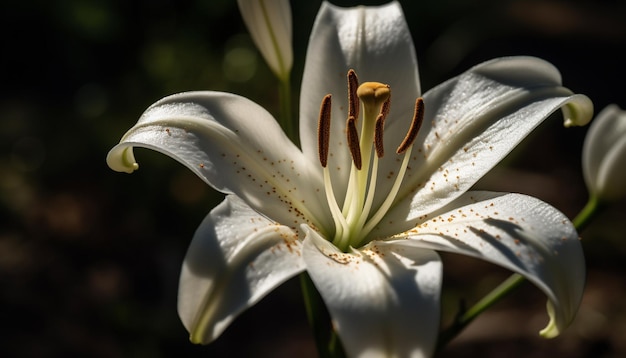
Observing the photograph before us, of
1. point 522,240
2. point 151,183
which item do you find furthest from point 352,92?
point 151,183

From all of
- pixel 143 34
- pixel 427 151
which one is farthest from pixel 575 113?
pixel 143 34

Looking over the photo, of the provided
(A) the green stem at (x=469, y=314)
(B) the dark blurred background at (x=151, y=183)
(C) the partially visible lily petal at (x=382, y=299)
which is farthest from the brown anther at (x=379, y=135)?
(B) the dark blurred background at (x=151, y=183)

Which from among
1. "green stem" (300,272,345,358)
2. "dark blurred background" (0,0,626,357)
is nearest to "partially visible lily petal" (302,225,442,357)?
"green stem" (300,272,345,358)

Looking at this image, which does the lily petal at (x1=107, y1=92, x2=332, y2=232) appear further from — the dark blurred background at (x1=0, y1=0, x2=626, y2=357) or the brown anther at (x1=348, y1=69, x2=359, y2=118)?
the dark blurred background at (x1=0, y1=0, x2=626, y2=357)

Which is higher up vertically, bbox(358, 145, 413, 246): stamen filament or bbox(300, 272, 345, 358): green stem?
bbox(358, 145, 413, 246): stamen filament

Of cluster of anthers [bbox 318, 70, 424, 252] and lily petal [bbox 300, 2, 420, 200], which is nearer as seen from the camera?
cluster of anthers [bbox 318, 70, 424, 252]

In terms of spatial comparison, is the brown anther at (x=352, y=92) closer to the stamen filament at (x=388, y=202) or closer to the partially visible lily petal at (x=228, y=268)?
the stamen filament at (x=388, y=202)

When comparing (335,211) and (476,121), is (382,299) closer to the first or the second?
(335,211)
